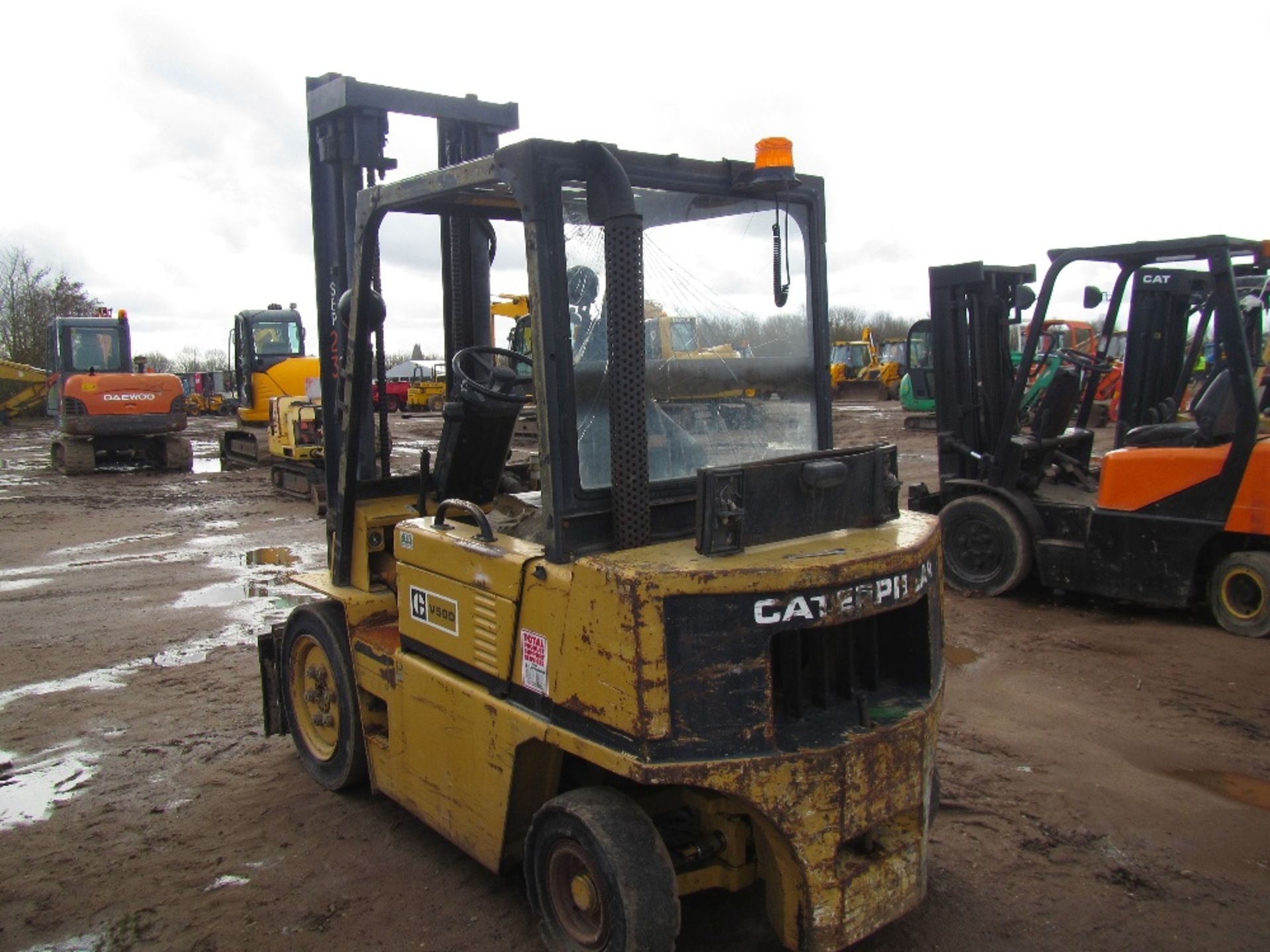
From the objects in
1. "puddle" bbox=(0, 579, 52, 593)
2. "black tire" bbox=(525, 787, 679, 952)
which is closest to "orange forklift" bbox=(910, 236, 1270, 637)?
"black tire" bbox=(525, 787, 679, 952)

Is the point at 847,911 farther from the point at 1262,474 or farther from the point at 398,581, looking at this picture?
the point at 1262,474

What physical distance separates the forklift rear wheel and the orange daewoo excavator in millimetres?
18017

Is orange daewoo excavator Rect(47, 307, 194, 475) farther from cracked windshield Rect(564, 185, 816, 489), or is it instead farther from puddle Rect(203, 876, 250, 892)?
cracked windshield Rect(564, 185, 816, 489)

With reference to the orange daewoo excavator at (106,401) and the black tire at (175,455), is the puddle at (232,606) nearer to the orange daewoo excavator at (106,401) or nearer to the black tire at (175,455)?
the orange daewoo excavator at (106,401)

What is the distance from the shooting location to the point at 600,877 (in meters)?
2.96

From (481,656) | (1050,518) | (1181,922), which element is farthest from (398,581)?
(1050,518)

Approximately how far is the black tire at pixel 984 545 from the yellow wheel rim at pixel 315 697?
15.4ft

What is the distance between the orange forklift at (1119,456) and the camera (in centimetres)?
665

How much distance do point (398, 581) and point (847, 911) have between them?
200 cm

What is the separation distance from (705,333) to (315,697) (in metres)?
2.65

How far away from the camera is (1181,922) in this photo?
3.48m

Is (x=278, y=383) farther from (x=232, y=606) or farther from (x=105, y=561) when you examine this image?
(x=232, y=606)

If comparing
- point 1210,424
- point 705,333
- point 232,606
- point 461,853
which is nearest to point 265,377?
point 232,606

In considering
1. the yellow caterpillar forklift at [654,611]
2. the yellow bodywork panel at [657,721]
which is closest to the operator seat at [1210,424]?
the yellow caterpillar forklift at [654,611]
